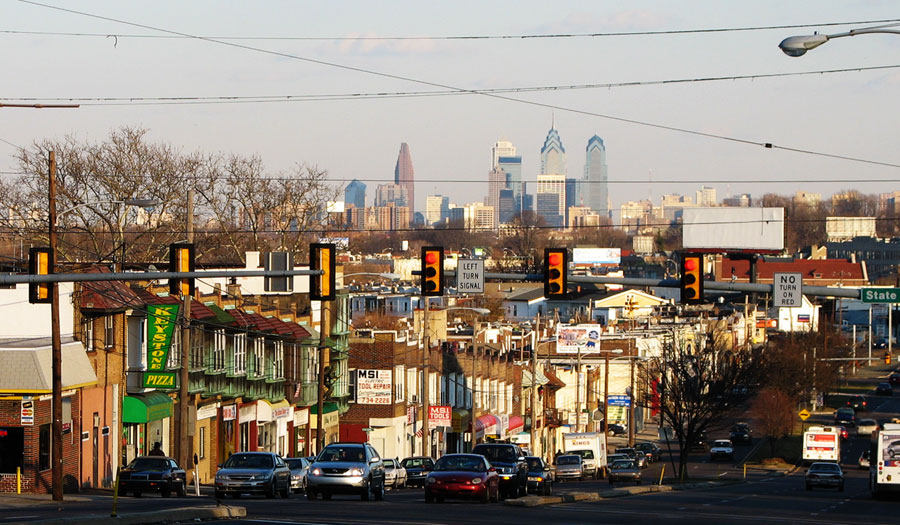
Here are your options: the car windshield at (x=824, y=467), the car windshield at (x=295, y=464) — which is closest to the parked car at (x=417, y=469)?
the car windshield at (x=295, y=464)

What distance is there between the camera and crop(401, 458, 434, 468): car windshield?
63.1 m

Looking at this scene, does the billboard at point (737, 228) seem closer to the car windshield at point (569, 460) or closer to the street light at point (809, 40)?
the car windshield at point (569, 460)

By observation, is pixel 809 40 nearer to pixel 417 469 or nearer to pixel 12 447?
pixel 12 447

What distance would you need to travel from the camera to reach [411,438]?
8488cm

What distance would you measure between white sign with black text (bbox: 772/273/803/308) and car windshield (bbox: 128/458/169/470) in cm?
1960

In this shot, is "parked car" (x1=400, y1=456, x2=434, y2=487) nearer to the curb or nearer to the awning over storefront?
the awning over storefront

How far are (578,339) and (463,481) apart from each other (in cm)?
7453

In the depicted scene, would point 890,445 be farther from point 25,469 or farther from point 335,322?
point 335,322

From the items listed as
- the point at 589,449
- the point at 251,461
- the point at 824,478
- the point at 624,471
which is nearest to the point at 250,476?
the point at 251,461

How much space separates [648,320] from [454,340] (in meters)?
46.7

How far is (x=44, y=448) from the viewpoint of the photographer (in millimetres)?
48469

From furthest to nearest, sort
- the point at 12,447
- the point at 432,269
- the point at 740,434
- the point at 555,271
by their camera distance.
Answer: the point at 740,434, the point at 12,447, the point at 432,269, the point at 555,271

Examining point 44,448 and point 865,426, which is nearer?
point 44,448

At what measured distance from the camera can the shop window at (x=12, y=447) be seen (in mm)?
47438
